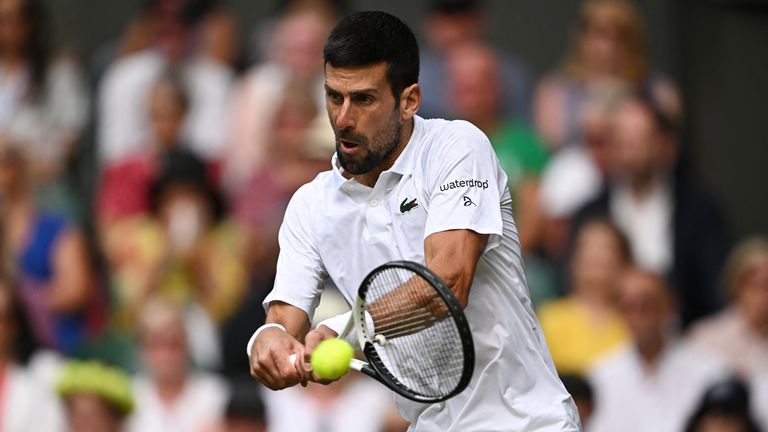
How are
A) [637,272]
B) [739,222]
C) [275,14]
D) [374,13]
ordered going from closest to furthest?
1. [374,13]
2. [637,272]
3. [739,222]
4. [275,14]

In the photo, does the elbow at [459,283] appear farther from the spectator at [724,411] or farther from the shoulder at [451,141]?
the spectator at [724,411]

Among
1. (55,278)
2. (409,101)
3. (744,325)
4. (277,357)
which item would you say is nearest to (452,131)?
(409,101)

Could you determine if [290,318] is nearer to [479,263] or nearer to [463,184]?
[479,263]

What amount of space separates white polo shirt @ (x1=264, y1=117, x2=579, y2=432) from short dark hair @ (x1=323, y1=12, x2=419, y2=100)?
0.27 m

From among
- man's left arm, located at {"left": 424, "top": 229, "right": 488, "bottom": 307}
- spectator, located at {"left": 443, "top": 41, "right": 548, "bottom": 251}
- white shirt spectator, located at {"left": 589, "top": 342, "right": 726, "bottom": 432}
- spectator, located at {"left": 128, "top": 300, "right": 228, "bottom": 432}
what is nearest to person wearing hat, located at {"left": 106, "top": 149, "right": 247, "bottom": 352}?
spectator, located at {"left": 128, "top": 300, "right": 228, "bottom": 432}

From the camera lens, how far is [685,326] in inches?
345

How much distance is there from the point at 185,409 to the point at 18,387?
1.15 meters

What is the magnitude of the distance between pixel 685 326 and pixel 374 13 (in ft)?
16.5

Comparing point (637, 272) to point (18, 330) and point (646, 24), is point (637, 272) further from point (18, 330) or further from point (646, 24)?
point (18, 330)

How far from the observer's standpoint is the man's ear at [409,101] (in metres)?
4.38

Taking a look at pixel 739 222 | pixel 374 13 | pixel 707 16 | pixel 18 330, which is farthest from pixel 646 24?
pixel 374 13

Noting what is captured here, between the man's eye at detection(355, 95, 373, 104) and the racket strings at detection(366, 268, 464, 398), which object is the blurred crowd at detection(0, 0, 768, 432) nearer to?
the racket strings at detection(366, 268, 464, 398)

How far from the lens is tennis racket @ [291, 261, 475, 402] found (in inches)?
154

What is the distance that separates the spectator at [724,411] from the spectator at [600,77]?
77.4 inches
